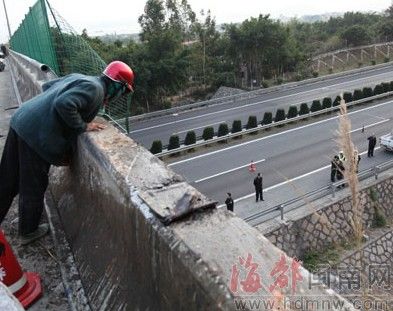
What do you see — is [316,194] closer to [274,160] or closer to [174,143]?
[274,160]

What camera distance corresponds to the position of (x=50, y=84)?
354 cm

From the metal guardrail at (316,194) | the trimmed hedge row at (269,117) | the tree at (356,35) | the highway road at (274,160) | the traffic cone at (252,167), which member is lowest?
the highway road at (274,160)

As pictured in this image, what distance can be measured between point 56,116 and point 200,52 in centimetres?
3859

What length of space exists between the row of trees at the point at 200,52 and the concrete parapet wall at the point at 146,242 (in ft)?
97.0

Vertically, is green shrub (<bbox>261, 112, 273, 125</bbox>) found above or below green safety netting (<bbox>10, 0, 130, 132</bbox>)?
below

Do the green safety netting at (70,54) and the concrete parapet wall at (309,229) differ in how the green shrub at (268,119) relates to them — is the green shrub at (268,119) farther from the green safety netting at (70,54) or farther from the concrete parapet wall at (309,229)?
the green safety netting at (70,54)

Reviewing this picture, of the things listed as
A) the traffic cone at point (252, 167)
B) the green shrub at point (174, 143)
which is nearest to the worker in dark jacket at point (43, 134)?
the traffic cone at point (252, 167)

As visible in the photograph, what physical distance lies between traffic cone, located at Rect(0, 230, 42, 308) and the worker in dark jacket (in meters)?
0.62

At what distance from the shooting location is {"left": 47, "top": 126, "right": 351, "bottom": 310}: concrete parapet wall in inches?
58.0

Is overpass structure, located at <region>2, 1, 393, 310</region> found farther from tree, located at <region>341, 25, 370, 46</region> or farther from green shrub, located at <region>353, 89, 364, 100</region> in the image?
tree, located at <region>341, 25, 370, 46</region>

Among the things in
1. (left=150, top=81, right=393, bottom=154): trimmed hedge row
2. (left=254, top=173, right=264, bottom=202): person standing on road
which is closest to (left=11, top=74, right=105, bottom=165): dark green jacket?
(left=254, top=173, right=264, bottom=202): person standing on road

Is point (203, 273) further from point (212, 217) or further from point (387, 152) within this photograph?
point (387, 152)

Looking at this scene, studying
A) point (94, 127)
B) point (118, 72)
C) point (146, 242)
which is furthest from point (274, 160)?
point (146, 242)

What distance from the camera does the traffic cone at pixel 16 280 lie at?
2484 millimetres
